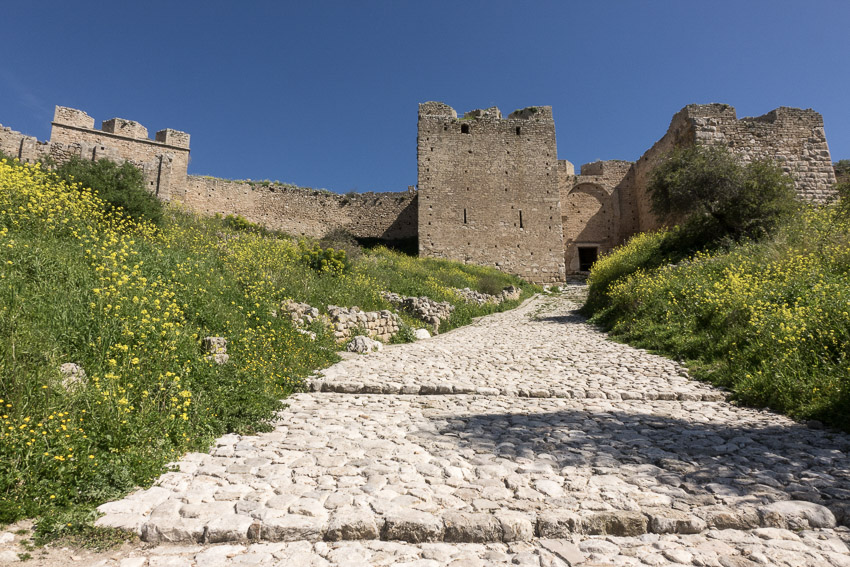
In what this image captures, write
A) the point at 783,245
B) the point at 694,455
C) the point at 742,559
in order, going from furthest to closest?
the point at 783,245 → the point at 694,455 → the point at 742,559

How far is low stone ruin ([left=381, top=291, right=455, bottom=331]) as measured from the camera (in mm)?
11336

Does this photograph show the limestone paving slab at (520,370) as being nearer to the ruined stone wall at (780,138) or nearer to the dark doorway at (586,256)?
the ruined stone wall at (780,138)

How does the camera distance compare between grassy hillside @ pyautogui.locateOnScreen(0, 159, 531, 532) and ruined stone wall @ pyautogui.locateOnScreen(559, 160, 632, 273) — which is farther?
ruined stone wall @ pyautogui.locateOnScreen(559, 160, 632, 273)

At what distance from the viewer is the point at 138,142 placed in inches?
895

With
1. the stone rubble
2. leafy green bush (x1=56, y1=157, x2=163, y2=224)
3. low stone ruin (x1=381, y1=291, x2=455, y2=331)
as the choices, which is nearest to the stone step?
the stone rubble

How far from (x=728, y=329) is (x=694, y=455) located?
428 cm

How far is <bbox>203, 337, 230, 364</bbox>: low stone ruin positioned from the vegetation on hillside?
5.96m

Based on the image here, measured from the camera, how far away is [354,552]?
228 centimetres

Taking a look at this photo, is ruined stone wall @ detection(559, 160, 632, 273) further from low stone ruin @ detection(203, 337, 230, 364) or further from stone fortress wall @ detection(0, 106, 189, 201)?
low stone ruin @ detection(203, 337, 230, 364)

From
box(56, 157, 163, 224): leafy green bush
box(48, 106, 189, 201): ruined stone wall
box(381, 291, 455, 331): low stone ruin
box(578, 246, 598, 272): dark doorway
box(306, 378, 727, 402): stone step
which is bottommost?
box(306, 378, 727, 402): stone step

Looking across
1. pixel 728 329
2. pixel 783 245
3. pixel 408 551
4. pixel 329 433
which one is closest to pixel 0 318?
pixel 329 433

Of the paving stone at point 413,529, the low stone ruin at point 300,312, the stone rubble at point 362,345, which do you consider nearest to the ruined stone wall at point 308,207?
the low stone ruin at point 300,312

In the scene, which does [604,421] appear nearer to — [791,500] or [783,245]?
[791,500]

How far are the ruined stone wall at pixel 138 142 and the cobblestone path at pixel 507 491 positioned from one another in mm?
19097
